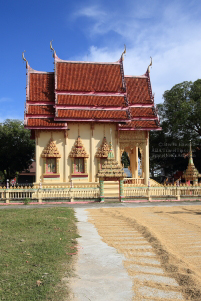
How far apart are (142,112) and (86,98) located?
463 centimetres

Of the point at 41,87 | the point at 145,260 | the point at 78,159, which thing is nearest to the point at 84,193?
the point at 78,159

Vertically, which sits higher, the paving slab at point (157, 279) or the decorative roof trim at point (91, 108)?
the decorative roof trim at point (91, 108)

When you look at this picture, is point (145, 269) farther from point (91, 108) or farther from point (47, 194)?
point (91, 108)

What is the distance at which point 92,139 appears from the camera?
21.9 metres

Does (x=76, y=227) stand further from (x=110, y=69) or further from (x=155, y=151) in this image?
(x=155, y=151)

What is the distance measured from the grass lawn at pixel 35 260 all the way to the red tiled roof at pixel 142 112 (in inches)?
612

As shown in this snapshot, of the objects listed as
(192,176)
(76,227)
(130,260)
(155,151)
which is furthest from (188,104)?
(130,260)

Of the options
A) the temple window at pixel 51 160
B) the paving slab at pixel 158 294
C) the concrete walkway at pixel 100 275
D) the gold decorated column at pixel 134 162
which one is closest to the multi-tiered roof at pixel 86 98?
the temple window at pixel 51 160

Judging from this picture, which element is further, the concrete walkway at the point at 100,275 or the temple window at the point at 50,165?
the temple window at the point at 50,165

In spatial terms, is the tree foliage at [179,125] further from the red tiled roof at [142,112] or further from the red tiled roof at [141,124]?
the red tiled roof at [141,124]

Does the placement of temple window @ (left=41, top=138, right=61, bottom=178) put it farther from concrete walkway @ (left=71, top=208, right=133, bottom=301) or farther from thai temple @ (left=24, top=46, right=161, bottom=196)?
concrete walkway @ (left=71, top=208, right=133, bottom=301)

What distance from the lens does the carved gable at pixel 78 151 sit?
834 inches

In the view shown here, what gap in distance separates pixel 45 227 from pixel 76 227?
1.01m

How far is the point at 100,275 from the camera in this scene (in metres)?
4.94
